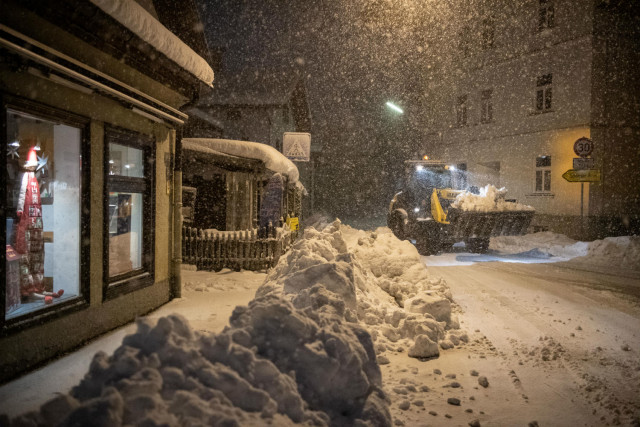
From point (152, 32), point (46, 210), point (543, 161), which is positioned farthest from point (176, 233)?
point (543, 161)

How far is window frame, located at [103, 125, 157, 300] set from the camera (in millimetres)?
5559

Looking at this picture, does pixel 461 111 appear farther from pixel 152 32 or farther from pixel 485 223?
pixel 152 32

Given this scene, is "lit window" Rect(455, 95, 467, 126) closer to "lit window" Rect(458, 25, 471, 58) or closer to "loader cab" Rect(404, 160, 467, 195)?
"lit window" Rect(458, 25, 471, 58)

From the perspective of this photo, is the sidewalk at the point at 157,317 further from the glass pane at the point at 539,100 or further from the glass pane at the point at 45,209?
the glass pane at the point at 539,100

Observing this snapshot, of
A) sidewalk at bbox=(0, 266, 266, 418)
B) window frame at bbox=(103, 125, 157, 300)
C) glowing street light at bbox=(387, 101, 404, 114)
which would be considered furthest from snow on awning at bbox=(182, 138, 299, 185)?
glowing street light at bbox=(387, 101, 404, 114)

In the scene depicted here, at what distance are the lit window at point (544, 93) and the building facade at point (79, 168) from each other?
18.5m

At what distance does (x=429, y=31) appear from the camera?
92.6 ft

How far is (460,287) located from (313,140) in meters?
37.6

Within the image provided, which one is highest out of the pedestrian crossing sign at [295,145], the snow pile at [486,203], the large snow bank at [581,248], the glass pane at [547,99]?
the glass pane at [547,99]

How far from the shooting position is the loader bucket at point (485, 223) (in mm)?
13898

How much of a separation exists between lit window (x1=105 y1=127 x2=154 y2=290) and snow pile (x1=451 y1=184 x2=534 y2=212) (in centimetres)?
975

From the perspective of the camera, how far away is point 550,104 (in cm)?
2086

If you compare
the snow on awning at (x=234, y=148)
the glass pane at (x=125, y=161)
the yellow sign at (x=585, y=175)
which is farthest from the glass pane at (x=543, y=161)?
the glass pane at (x=125, y=161)

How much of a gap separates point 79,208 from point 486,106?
23.1m
